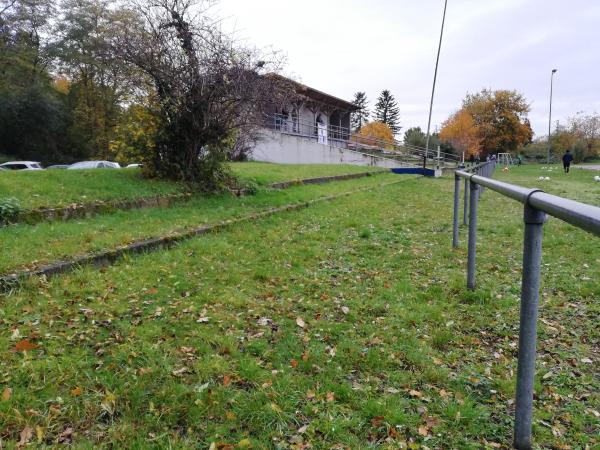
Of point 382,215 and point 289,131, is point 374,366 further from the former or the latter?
point 289,131

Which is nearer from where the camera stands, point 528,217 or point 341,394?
point 528,217

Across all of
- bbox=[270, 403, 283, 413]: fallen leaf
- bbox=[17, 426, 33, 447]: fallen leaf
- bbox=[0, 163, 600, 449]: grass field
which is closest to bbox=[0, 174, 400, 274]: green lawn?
bbox=[0, 163, 600, 449]: grass field

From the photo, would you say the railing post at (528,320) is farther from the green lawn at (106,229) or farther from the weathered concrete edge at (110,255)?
the green lawn at (106,229)

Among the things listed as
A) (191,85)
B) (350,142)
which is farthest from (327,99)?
(191,85)

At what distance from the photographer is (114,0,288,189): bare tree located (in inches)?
313

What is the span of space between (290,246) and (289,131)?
74.5 ft

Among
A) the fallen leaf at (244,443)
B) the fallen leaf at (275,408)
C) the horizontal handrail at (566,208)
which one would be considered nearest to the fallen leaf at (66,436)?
the fallen leaf at (244,443)

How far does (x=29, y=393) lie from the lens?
224 centimetres

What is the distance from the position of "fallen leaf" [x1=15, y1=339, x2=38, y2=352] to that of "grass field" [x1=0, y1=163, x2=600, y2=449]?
11 millimetres

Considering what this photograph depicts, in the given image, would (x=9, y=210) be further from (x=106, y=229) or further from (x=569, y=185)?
(x=569, y=185)

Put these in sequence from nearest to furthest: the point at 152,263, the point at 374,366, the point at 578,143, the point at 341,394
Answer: the point at 341,394 < the point at 374,366 < the point at 152,263 < the point at 578,143

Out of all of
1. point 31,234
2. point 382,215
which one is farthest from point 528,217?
point 382,215

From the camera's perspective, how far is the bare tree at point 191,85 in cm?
796

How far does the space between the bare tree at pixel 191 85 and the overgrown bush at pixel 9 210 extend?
11.5 feet
